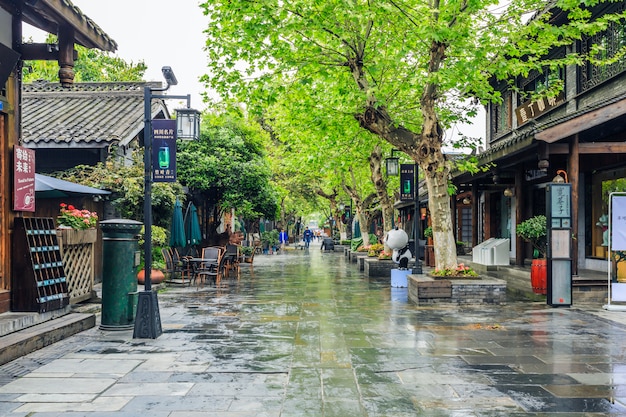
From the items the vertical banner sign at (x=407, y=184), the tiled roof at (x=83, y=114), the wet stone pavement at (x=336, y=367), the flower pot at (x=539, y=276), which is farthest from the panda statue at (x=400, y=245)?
the tiled roof at (x=83, y=114)

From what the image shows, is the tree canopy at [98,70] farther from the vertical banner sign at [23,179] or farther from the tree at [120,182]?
the vertical banner sign at [23,179]

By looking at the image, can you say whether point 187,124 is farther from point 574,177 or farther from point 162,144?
point 574,177

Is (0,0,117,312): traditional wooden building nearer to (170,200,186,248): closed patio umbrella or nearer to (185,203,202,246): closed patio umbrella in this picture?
(170,200,186,248): closed patio umbrella

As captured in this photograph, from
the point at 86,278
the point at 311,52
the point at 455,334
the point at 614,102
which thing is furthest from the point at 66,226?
the point at 614,102

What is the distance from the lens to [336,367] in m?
6.68

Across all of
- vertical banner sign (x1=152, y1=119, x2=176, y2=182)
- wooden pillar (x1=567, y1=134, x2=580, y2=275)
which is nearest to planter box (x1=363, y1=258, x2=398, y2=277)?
wooden pillar (x1=567, y1=134, x2=580, y2=275)

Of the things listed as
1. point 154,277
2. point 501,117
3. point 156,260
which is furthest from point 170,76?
point 501,117

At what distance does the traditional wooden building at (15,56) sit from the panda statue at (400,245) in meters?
9.44

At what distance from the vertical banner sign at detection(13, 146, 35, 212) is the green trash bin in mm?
1132

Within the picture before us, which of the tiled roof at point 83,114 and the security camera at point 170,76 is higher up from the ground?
the tiled roof at point 83,114

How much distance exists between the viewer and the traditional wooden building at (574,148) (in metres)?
12.0

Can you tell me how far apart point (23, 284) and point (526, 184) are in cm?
1602

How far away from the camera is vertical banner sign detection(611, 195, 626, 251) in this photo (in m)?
11.2

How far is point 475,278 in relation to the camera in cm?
1264
